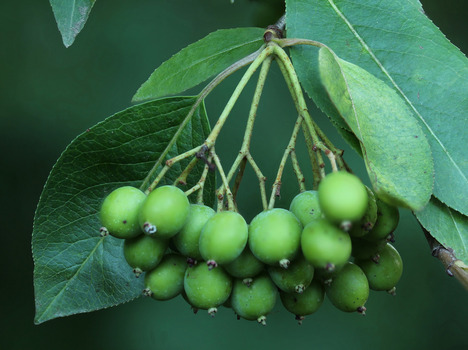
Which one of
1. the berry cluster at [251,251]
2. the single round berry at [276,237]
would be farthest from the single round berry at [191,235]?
the single round berry at [276,237]

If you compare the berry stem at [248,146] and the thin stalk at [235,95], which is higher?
the thin stalk at [235,95]

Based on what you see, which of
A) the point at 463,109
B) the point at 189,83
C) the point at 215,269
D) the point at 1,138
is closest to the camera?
the point at 215,269

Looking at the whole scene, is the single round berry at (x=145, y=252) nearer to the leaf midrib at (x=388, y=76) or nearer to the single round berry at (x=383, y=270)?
the single round berry at (x=383, y=270)

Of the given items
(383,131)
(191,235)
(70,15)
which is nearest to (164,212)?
(191,235)

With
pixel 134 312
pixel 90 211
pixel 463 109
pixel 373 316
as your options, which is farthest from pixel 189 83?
pixel 373 316

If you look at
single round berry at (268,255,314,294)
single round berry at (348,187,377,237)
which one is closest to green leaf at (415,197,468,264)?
single round berry at (348,187,377,237)

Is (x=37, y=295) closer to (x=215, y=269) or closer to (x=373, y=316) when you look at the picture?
(x=215, y=269)
